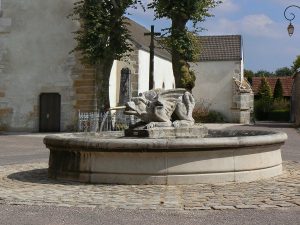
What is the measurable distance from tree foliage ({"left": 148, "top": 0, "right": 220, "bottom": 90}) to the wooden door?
7.45 metres

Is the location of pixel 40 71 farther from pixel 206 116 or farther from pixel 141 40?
pixel 206 116

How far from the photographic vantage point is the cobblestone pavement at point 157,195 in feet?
21.9

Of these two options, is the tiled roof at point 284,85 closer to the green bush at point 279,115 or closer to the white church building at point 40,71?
the green bush at point 279,115

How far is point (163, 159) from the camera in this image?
26.9ft

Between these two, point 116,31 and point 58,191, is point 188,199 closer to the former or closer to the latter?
point 58,191

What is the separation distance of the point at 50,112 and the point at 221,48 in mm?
22176

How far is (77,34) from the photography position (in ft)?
86.7

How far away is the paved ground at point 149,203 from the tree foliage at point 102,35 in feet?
51.2

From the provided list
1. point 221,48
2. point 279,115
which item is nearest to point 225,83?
point 221,48

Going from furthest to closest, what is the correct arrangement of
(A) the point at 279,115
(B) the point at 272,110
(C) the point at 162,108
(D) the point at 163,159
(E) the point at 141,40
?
(B) the point at 272,110 → (A) the point at 279,115 → (E) the point at 141,40 → (C) the point at 162,108 → (D) the point at 163,159

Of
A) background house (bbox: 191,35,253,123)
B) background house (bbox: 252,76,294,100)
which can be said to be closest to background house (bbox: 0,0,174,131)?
background house (bbox: 191,35,253,123)

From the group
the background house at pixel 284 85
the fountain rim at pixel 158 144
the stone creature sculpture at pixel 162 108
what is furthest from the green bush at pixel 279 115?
the fountain rim at pixel 158 144

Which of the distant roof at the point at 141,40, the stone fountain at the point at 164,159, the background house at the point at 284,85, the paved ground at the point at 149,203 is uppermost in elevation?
the distant roof at the point at 141,40

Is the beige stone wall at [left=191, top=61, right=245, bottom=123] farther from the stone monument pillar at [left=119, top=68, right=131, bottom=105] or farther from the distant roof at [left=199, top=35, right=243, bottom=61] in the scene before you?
the stone monument pillar at [left=119, top=68, right=131, bottom=105]
